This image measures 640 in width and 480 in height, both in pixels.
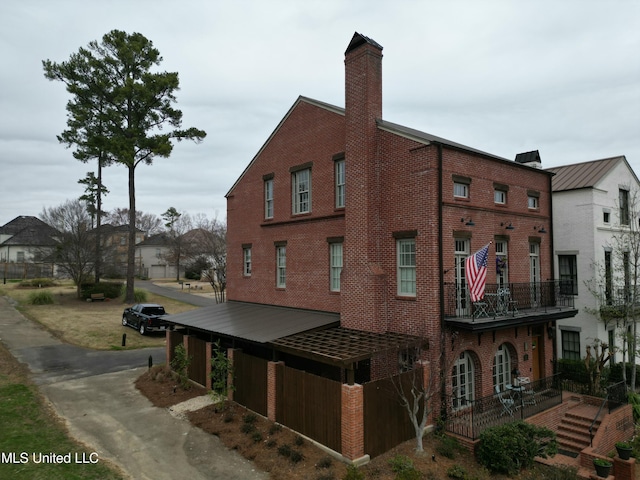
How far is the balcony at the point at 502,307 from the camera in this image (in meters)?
13.1

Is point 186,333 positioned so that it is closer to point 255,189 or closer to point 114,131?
point 255,189

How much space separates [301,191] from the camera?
1866 centimetres

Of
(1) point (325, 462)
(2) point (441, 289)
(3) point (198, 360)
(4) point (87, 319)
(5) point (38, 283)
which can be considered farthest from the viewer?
(5) point (38, 283)

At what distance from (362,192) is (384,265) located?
2731 mm

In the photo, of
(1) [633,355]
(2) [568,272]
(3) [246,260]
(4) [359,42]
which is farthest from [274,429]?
(2) [568,272]

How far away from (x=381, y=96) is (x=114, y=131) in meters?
29.5

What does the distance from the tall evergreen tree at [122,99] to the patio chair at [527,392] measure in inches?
1238

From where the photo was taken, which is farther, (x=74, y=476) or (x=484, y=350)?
(x=484, y=350)

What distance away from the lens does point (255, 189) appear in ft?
70.2

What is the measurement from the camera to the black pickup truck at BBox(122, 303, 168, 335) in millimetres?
28188

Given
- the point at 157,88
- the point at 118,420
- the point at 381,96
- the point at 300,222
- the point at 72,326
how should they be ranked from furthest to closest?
1. the point at 157,88
2. the point at 72,326
3. the point at 300,222
4. the point at 381,96
5. the point at 118,420

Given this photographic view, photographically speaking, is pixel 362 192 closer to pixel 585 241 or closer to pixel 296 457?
pixel 296 457

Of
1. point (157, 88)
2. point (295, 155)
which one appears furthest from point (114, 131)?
point (295, 155)

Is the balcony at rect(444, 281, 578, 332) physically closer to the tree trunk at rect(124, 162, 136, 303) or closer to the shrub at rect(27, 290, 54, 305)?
the tree trunk at rect(124, 162, 136, 303)
